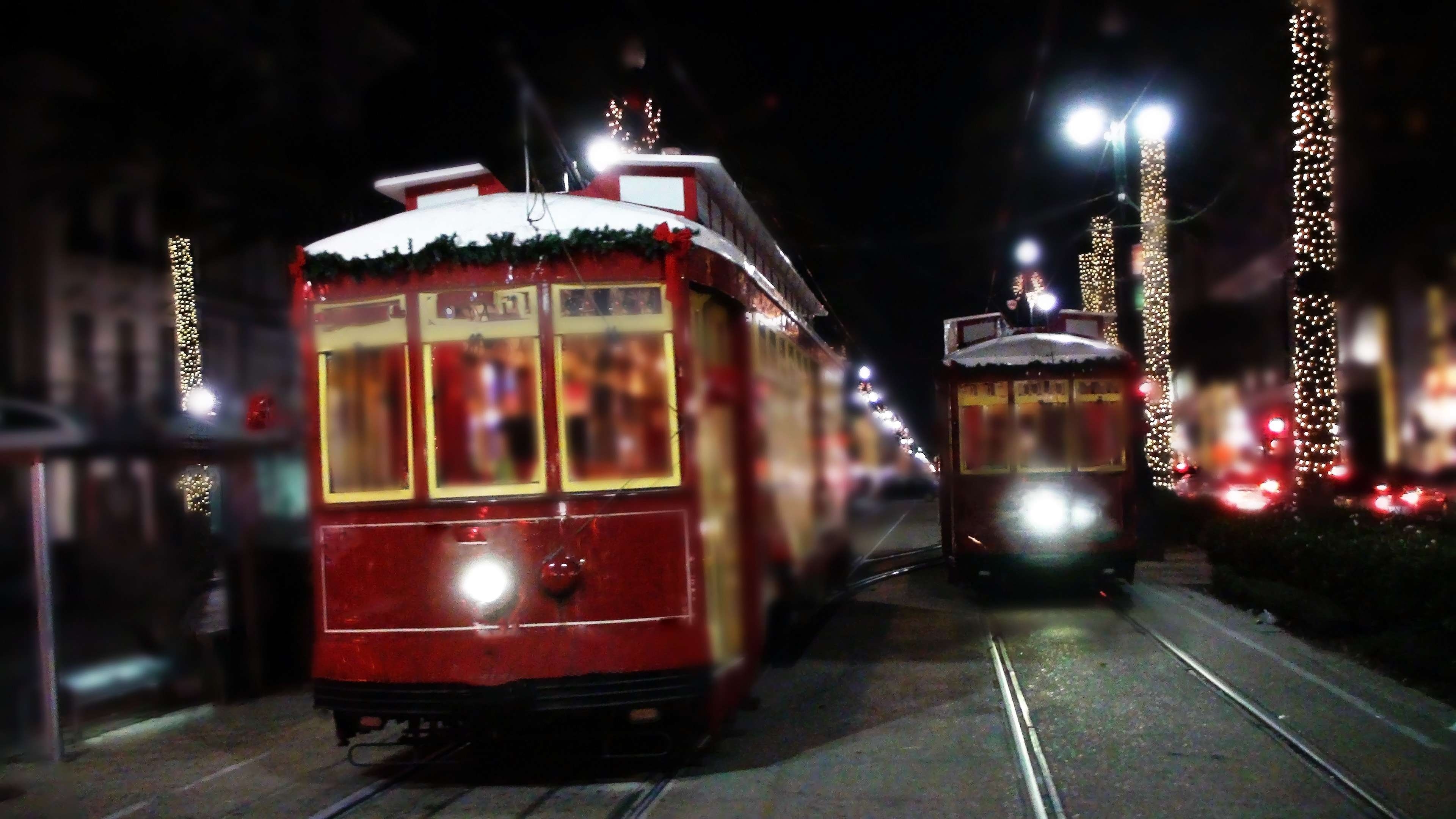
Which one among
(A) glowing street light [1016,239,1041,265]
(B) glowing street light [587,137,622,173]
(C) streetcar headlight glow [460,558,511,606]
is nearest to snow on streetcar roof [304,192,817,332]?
(B) glowing street light [587,137,622,173]

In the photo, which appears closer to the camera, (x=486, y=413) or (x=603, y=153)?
(x=486, y=413)

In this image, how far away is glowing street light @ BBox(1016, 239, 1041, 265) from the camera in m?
30.1

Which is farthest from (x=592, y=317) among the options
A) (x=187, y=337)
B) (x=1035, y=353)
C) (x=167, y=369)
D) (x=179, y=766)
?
(x=167, y=369)

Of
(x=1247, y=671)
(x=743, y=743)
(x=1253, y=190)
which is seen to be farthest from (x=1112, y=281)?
(x=743, y=743)

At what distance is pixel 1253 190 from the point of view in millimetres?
29000

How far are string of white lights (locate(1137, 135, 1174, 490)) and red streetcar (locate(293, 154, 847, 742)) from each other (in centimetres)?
1776

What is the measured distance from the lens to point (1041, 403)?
13914 millimetres

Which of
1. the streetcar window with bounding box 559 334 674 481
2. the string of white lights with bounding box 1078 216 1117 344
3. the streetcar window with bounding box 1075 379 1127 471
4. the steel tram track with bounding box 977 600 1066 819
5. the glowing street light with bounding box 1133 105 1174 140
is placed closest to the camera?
the steel tram track with bounding box 977 600 1066 819

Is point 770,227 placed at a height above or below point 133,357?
above

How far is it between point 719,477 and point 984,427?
7.75 metres

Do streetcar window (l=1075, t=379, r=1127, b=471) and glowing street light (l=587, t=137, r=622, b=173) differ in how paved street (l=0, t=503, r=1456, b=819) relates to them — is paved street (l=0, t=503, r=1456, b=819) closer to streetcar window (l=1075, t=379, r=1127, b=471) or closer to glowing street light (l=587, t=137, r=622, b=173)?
streetcar window (l=1075, t=379, r=1127, b=471)

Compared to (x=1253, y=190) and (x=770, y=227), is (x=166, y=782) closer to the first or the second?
(x=770, y=227)

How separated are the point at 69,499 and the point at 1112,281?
860 inches

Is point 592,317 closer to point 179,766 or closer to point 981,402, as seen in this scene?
point 179,766
